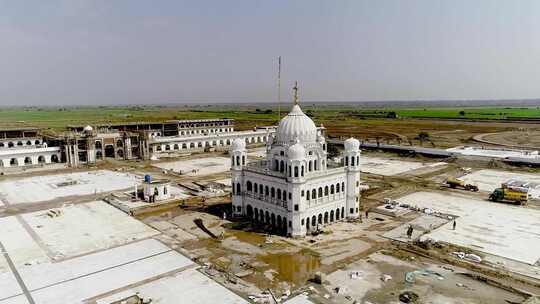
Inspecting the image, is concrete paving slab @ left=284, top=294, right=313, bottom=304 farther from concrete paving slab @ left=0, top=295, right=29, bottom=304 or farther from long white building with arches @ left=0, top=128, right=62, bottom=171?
long white building with arches @ left=0, top=128, right=62, bottom=171

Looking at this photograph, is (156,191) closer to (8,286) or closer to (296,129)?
(296,129)

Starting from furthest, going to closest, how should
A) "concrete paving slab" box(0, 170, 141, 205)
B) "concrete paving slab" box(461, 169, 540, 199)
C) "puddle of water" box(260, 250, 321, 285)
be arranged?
"concrete paving slab" box(461, 169, 540, 199) < "concrete paving slab" box(0, 170, 141, 205) < "puddle of water" box(260, 250, 321, 285)

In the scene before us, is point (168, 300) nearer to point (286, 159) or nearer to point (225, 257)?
point (225, 257)

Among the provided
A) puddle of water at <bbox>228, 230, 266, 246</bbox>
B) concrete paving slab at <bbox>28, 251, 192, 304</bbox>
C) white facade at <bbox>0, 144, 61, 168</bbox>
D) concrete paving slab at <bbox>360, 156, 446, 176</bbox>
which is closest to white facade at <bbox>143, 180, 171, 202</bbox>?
puddle of water at <bbox>228, 230, 266, 246</bbox>

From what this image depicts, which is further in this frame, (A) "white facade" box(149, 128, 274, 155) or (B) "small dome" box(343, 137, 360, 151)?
(A) "white facade" box(149, 128, 274, 155)

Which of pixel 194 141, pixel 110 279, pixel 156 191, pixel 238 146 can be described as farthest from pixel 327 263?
pixel 194 141
